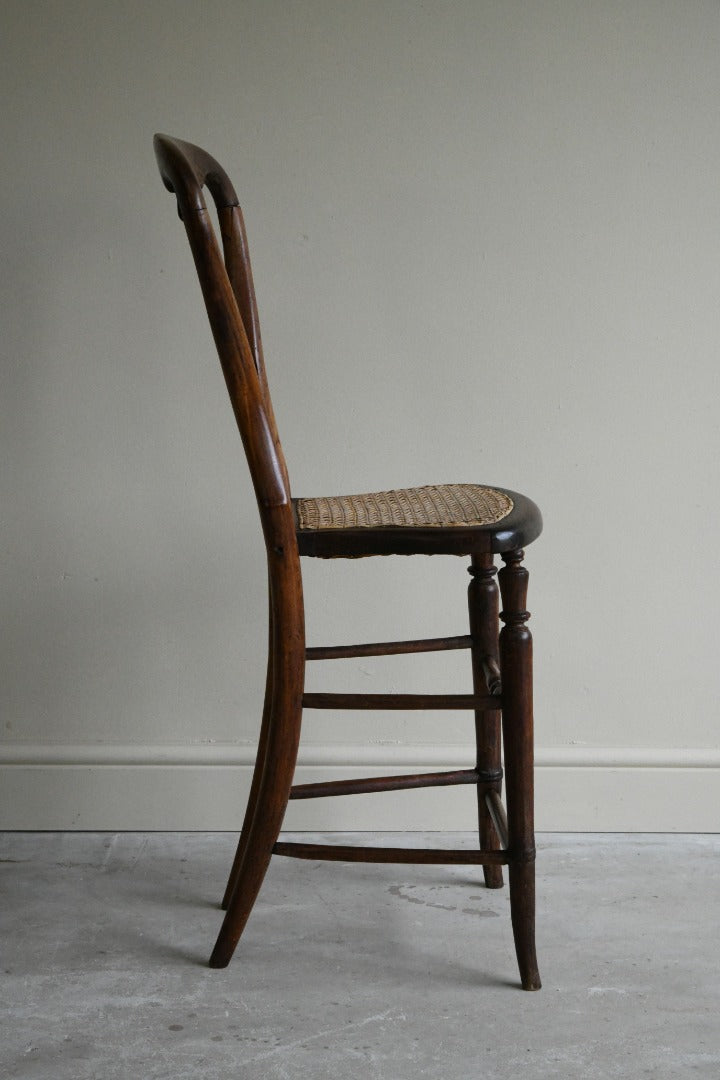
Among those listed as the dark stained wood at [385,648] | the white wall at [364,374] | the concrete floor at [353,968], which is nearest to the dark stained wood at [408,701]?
the dark stained wood at [385,648]


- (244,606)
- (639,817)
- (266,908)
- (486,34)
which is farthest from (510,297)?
(266,908)

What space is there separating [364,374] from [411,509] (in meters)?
0.48

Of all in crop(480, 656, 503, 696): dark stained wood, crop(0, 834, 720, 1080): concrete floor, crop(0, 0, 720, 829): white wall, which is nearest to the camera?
crop(0, 834, 720, 1080): concrete floor

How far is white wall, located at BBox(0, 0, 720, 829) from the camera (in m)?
Answer: 1.62

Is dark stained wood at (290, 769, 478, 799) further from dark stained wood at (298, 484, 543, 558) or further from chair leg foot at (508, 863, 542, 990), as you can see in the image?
dark stained wood at (298, 484, 543, 558)

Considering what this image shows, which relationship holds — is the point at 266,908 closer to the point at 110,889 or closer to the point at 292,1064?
the point at 110,889

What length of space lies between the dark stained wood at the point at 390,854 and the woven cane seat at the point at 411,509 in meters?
0.38

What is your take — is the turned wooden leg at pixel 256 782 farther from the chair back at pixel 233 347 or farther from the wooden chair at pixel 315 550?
the chair back at pixel 233 347

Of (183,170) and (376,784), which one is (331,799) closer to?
(376,784)

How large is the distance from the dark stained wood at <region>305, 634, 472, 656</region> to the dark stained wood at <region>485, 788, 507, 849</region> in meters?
0.17

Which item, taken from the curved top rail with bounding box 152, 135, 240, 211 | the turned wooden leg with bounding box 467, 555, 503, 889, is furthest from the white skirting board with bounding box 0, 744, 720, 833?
the curved top rail with bounding box 152, 135, 240, 211

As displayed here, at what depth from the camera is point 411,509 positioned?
4.14ft

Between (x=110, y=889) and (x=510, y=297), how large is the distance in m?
1.09

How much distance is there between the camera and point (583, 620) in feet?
5.67
